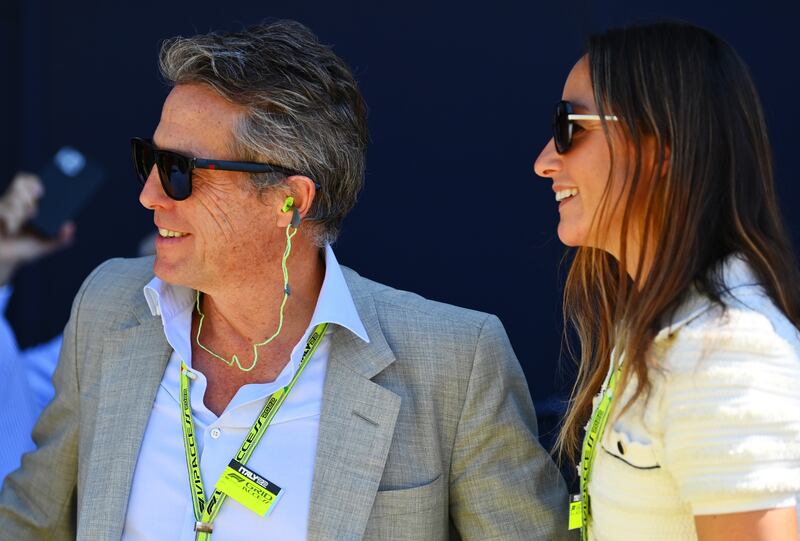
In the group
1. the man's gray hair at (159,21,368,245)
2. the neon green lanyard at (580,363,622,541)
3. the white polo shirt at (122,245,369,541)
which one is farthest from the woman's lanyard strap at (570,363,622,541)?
the man's gray hair at (159,21,368,245)

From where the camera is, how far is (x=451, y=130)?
12.3 ft

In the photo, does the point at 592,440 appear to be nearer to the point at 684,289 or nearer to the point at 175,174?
the point at 684,289

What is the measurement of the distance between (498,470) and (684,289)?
88cm

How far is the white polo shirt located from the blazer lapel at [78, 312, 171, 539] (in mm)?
26

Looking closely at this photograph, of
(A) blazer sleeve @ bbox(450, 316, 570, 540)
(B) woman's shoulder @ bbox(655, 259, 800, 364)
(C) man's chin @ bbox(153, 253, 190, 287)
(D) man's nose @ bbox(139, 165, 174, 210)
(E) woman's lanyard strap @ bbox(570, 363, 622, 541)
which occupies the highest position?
(D) man's nose @ bbox(139, 165, 174, 210)

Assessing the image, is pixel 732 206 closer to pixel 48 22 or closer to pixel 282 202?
pixel 282 202

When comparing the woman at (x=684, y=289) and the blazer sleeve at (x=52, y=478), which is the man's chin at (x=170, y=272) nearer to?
the blazer sleeve at (x=52, y=478)

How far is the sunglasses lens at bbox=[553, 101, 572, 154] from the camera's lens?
1990 mm

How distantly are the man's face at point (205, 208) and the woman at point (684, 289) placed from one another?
84 cm

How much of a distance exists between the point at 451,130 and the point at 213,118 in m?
1.40

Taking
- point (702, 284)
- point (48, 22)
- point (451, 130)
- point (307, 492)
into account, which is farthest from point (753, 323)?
point (48, 22)

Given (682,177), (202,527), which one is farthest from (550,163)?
(202,527)

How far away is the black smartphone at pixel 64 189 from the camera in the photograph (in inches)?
162

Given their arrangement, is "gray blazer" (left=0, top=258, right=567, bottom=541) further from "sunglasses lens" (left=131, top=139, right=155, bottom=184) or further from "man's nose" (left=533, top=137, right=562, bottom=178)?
"man's nose" (left=533, top=137, right=562, bottom=178)
